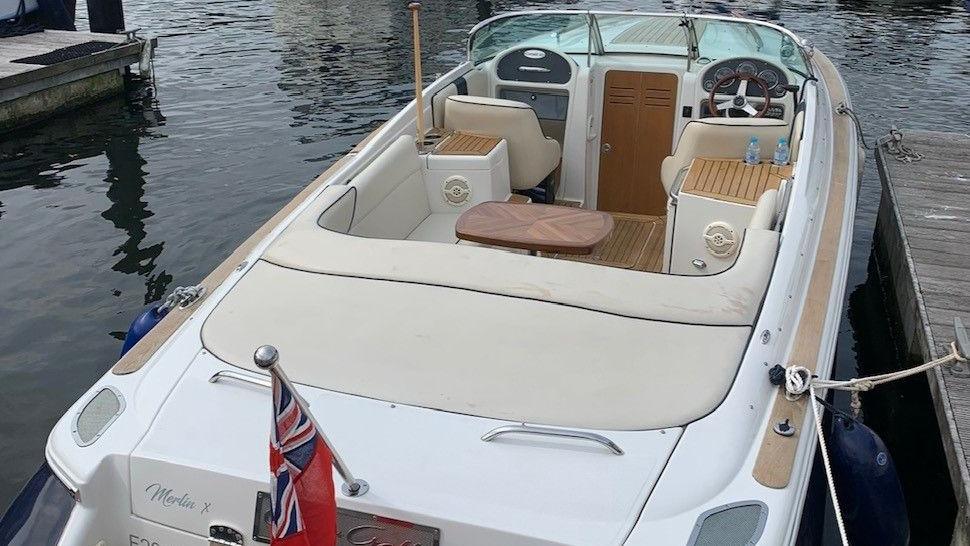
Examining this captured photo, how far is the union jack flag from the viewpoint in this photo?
6.49ft

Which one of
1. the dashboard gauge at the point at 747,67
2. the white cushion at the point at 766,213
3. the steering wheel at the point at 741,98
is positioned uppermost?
the dashboard gauge at the point at 747,67

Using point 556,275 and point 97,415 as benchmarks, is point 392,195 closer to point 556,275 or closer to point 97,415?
point 556,275

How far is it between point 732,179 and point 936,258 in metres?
1.48

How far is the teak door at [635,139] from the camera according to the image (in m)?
5.87

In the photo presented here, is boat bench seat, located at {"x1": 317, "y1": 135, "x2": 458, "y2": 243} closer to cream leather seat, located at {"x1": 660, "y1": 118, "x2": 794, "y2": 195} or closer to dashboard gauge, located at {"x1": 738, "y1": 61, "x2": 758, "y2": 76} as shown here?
cream leather seat, located at {"x1": 660, "y1": 118, "x2": 794, "y2": 195}

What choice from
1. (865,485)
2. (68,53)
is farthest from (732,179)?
(68,53)

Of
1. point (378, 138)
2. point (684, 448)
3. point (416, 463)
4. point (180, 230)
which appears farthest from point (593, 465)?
point (180, 230)

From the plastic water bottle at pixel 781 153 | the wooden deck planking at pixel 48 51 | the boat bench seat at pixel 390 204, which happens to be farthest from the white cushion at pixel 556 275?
the wooden deck planking at pixel 48 51

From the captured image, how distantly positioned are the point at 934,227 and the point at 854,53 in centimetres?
1018

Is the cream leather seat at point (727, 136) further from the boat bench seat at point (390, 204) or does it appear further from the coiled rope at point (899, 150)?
the coiled rope at point (899, 150)

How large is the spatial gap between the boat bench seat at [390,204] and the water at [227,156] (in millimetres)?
2485

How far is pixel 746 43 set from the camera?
18.9 ft

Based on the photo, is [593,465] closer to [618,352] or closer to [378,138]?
[618,352]

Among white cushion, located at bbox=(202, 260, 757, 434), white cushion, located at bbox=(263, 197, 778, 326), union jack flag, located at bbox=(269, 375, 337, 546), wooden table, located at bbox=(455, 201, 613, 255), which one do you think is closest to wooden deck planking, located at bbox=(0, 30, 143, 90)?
wooden table, located at bbox=(455, 201, 613, 255)
